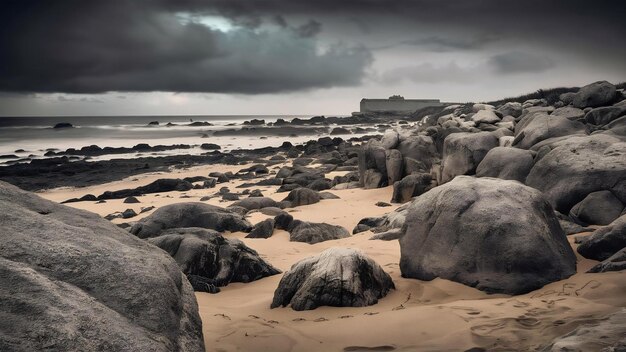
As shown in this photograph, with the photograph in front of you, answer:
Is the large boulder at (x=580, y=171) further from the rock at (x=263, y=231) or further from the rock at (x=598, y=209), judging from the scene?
the rock at (x=263, y=231)

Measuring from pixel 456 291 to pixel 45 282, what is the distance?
4.11 m

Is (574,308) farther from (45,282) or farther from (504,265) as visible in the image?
(45,282)

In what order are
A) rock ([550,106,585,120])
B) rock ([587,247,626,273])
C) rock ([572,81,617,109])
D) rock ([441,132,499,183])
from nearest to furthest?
rock ([587,247,626,273])
rock ([441,132,499,183])
rock ([550,106,585,120])
rock ([572,81,617,109])

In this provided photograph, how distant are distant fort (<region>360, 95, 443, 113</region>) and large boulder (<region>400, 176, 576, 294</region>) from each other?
100570 mm

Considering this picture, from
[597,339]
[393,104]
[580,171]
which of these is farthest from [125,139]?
[393,104]

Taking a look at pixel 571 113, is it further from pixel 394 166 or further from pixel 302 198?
pixel 302 198

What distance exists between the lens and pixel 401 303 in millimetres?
5273

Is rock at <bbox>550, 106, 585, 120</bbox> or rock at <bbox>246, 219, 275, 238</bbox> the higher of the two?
rock at <bbox>550, 106, 585, 120</bbox>

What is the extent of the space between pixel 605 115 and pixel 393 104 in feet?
319

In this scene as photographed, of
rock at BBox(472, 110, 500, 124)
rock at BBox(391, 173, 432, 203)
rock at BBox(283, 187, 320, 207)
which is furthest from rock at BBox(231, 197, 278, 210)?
rock at BBox(472, 110, 500, 124)

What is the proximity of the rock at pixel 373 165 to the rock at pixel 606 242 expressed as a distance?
9.61m

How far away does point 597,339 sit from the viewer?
285cm

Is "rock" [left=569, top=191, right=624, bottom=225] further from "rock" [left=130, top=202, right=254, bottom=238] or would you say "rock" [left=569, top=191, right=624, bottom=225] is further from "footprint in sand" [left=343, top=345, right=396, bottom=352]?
"rock" [left=130, top=202, right=254, bottom=238]

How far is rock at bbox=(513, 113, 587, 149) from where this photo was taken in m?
11.2
